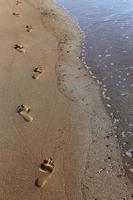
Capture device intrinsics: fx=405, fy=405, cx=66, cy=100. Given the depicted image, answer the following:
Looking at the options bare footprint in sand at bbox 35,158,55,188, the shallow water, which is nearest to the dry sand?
bare footprint in sand at bbox 35,158,55,188

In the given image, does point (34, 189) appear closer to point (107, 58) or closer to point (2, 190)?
point (2, 190)

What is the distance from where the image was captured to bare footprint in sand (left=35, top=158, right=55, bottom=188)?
5828 mm

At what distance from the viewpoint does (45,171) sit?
6.05 meters

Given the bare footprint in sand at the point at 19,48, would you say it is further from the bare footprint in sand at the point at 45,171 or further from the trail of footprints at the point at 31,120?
the bare footprint in sand at the point at 45,171

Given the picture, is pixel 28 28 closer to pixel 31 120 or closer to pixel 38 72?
pixel 38 72

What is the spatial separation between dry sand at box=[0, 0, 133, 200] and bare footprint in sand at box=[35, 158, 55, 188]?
7 centimetres

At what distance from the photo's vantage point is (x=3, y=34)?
419 inches

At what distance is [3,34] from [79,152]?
5.17m

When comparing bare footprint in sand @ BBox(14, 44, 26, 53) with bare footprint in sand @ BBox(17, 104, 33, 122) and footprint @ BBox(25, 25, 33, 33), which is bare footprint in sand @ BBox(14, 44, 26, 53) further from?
bare footprint in sand @ BBox(17, 104, 33, 122)

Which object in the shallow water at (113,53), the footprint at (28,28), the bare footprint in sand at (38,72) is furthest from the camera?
the footprint at (28,28)

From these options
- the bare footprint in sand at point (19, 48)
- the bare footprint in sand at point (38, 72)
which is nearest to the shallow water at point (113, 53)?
the bare footprint in sand at point (38, 72)

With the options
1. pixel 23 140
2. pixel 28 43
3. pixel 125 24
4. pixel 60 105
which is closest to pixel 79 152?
pixel 23 140

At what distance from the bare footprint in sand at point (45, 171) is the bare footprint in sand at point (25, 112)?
1.18m

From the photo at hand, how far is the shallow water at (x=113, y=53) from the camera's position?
739 centimetres
